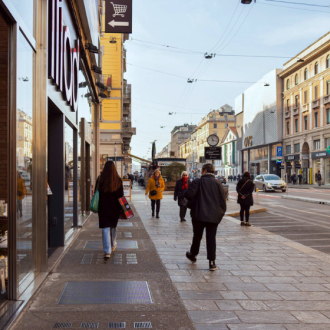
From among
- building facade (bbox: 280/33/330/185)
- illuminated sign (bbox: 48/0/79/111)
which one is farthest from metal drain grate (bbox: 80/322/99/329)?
building facade (bbox: 280/33/330/185)

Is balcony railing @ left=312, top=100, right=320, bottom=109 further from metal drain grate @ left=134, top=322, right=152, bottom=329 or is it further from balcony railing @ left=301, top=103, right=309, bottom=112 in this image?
metal drain grate @ left=134, top=322, right=152, bottom=329

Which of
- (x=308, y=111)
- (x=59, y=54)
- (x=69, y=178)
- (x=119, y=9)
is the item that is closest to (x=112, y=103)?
(x=308, y=111)

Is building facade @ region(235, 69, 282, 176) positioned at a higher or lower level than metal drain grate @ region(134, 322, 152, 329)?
higher

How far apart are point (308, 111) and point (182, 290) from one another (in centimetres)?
5442

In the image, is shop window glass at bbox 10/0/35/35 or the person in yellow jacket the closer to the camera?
shop window glass at bbox 10/0/35/35

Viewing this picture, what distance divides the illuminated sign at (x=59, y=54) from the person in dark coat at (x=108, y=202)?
177 cm

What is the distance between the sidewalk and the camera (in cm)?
432

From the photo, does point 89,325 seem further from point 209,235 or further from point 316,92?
point 316,92

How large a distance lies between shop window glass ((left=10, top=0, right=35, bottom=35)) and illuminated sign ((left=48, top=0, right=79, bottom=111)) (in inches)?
32.9

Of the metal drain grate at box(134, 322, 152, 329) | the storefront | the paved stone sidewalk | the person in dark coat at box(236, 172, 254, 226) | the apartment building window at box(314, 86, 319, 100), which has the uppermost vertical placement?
the apartment building window at box(314, 86, 319, 100)

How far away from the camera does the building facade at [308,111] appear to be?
5047 centimetres

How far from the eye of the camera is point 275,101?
220 feet

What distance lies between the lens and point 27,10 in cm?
545

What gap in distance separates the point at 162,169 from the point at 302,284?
30.9m
